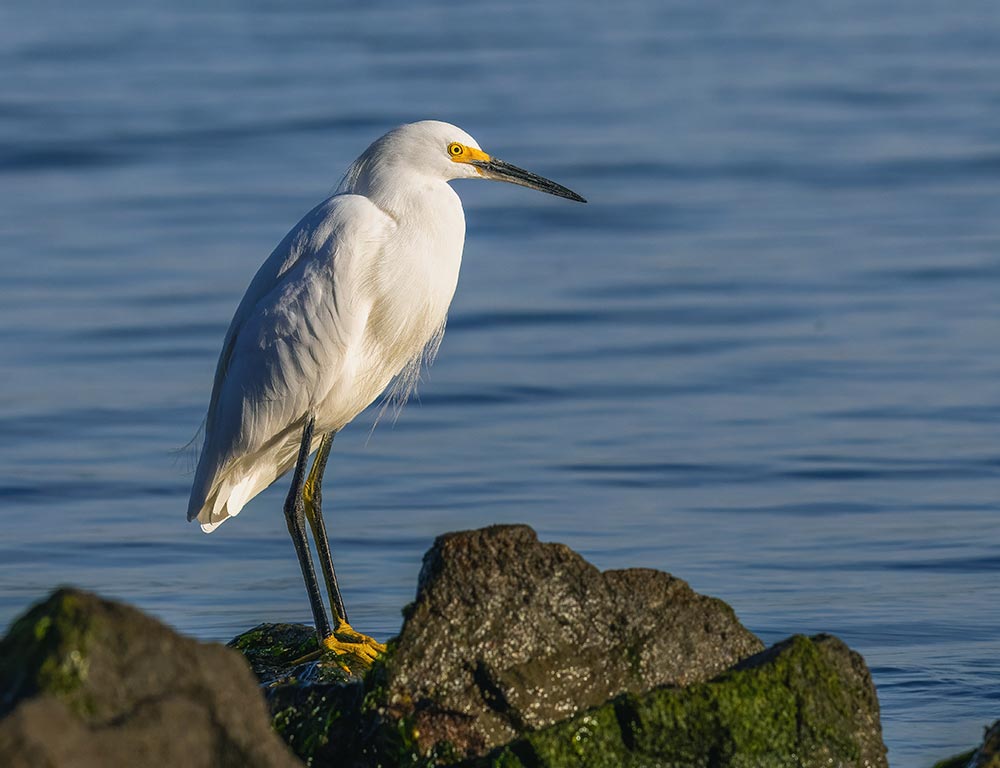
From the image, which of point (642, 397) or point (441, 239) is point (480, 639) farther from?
point (642, 397)

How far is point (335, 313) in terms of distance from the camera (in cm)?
731

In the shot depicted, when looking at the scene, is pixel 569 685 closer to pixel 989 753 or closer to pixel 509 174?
pixel 989 753

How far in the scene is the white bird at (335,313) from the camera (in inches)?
287

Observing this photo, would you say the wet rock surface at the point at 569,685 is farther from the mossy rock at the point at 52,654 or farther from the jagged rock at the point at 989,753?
the mossy rock at the point at 52,654

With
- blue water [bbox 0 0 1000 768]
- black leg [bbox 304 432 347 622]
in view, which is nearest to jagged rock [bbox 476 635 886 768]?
blue water [bbox 0 0 1000 768]

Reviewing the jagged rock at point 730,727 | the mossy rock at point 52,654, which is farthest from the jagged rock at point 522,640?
the mossy rock at point 52,654

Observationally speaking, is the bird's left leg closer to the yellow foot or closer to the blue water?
the yellow foot

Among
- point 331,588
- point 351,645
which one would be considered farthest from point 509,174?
point 351,645

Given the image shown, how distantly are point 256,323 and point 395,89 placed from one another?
1743 centimetres

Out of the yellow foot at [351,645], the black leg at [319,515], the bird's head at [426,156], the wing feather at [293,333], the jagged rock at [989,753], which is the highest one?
the bird's head at [426,156]

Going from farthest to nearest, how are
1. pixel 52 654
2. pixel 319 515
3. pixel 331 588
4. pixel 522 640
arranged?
pixel 319 515
pixel 331 588
pixel 522 640
pixel 52 654

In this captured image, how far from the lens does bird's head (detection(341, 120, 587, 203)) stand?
24.6ft

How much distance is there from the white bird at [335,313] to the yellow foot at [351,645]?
28 centimetres

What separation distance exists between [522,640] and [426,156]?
10.3ft
